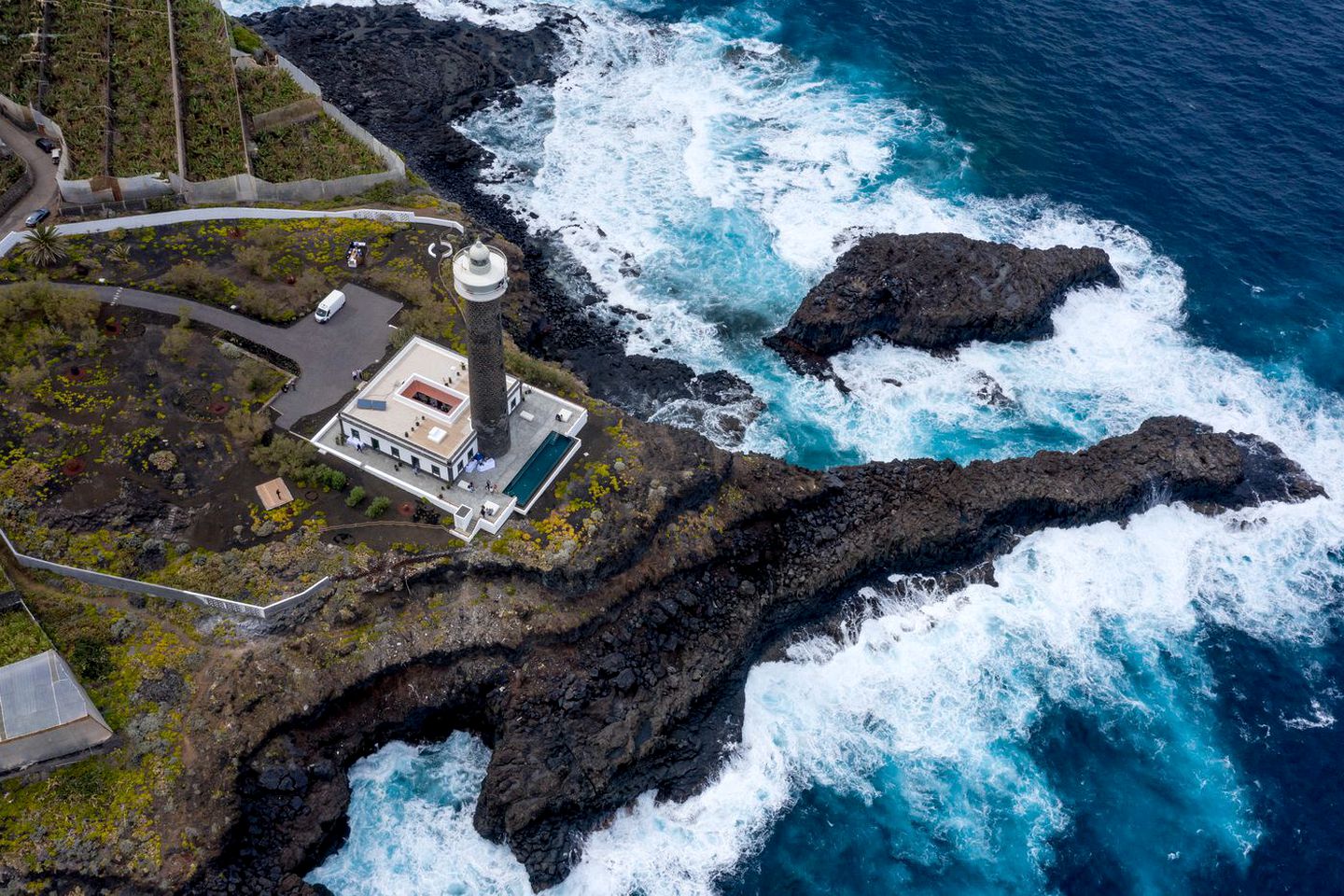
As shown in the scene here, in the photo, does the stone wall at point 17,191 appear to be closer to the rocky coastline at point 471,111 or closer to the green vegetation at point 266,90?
the green vegetation at point 266,90

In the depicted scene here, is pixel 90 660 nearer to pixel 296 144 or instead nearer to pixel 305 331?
pixel 305 331

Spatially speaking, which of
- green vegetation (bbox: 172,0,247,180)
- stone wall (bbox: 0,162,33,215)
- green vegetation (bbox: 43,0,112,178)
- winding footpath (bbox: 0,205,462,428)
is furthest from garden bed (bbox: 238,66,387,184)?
stone wall (bbox: 0,162,33,215)

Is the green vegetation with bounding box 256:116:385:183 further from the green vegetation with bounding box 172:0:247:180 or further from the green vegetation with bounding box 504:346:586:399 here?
the green vegetation with bounding box 504:346:586:399

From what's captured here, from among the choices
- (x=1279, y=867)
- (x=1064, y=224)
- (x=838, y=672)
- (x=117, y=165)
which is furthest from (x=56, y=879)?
(x=1064, y=224)

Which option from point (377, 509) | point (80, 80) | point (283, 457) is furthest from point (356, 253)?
point (80, 80)

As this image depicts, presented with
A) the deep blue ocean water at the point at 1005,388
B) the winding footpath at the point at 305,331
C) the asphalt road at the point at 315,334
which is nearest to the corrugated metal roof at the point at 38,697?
the deep blue ocean water at the point at 1005,388
